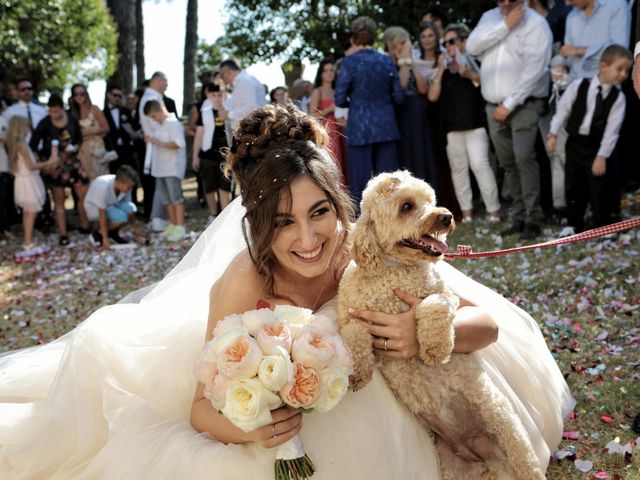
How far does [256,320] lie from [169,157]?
28.0ft

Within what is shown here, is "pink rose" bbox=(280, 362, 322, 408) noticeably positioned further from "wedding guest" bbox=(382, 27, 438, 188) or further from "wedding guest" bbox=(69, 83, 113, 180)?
"wedding guest" bbox=(69, 83, 113, 180)

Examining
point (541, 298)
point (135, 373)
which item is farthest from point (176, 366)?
point (541, 298)

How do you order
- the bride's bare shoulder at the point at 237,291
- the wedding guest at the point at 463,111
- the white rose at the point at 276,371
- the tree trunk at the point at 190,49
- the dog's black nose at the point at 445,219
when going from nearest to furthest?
1. the white rose at the point at 276,371
2. the dog's black nose at the point at 445,219
3. the bride's bare shoulder at the point at 237,291
4. the wedding guest at the point at 463,111
5. the tree trunk at the point at 190,49

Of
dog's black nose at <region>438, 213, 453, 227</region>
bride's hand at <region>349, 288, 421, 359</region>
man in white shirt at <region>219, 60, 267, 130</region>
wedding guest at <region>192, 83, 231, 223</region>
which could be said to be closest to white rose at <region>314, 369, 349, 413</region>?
bride's hand at <region>349, 288, 421, 359</region>

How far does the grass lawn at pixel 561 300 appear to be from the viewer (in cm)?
339

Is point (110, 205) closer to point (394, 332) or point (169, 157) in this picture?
point (169, 157)

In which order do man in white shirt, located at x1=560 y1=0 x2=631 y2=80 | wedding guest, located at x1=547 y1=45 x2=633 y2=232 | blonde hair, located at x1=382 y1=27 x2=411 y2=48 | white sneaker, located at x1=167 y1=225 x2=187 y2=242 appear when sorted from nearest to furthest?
wedding guest, located at x1=547 y1=45 x2=633 y2=232 < man in white shirt, located at x1=560 y1=0 x2=631 y2=80 < blonde hair, located at x1=382 y1=27 x2=411 y2=48 < white sneaker, located at x1=167 y1=225 x2=187 y2=242

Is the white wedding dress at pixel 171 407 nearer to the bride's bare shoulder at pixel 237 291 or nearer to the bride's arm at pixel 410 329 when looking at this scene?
the bride's arm at pixel 410 329

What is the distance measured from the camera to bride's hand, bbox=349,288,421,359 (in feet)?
8.16

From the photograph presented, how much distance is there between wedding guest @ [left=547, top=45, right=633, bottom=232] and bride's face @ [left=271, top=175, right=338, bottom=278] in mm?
4813

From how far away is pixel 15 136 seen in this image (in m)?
10.5

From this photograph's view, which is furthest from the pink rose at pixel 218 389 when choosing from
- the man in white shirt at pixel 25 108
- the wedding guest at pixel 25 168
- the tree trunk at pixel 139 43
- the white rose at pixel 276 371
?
the tree trunk at pixel 139 43

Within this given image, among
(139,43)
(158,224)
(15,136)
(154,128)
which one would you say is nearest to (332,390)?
(154,128)

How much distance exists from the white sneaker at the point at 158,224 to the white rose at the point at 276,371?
9205mm
